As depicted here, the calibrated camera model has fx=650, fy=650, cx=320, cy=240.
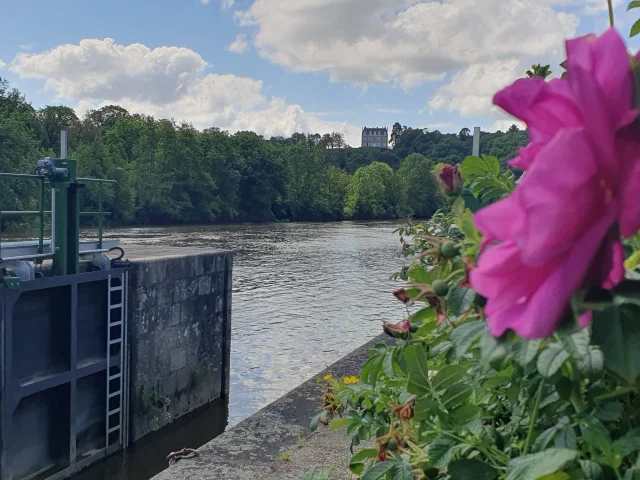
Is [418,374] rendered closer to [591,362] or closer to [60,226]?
[591,362]

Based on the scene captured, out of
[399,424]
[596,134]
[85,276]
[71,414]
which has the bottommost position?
[71,414]

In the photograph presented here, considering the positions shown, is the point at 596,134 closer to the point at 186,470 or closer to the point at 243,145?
the point at 186,470

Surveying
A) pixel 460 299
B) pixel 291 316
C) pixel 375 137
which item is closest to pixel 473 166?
pixel 460 299

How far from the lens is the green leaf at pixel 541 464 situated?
28.9 inches

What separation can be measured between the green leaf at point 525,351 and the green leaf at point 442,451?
0.41 m

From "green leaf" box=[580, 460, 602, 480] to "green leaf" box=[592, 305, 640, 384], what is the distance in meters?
0.33

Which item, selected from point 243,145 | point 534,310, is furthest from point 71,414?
point 243,145

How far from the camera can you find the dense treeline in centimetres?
4569

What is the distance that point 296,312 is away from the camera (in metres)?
17.5

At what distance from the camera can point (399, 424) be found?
1510 millimetres

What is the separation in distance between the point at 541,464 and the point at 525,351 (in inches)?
6.2

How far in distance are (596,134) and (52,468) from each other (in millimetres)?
8844

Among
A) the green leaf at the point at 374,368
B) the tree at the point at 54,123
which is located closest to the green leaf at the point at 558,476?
the green leaf at the point at 374,368

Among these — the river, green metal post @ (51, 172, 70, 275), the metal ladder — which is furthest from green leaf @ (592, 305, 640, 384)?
the river
